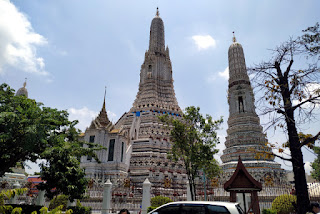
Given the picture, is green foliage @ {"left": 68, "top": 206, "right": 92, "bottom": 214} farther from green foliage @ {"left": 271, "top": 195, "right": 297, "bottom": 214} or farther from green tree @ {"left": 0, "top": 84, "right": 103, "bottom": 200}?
green foliage @ {"left": 271, "top": 195, "right": 297, "bottom": 214}

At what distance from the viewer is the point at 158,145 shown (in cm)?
4116

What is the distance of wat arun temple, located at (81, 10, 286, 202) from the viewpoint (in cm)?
3319

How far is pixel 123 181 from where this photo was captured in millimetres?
33562

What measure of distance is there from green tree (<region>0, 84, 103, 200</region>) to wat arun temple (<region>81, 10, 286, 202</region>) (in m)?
13.6

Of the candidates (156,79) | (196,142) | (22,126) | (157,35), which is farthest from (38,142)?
(157,35)

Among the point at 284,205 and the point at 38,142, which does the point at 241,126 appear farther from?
the point at 38,142

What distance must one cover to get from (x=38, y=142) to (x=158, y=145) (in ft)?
81.9

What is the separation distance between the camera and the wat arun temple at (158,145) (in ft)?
109

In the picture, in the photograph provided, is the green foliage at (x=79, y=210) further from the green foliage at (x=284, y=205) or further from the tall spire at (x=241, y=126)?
the tall spire at (x=241, y=126)

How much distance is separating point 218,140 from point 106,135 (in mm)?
21876

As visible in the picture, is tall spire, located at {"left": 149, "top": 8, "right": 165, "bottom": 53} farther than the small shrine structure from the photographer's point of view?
Yes

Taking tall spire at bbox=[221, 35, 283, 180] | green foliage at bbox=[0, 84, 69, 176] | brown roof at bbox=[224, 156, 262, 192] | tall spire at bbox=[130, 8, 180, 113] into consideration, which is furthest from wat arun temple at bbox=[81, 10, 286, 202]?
brown roof at bbox=[224, 156, 262, 192]

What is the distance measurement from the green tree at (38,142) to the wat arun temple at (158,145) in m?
13.6

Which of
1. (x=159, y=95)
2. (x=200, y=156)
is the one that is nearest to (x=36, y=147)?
(x=200, y=156)
